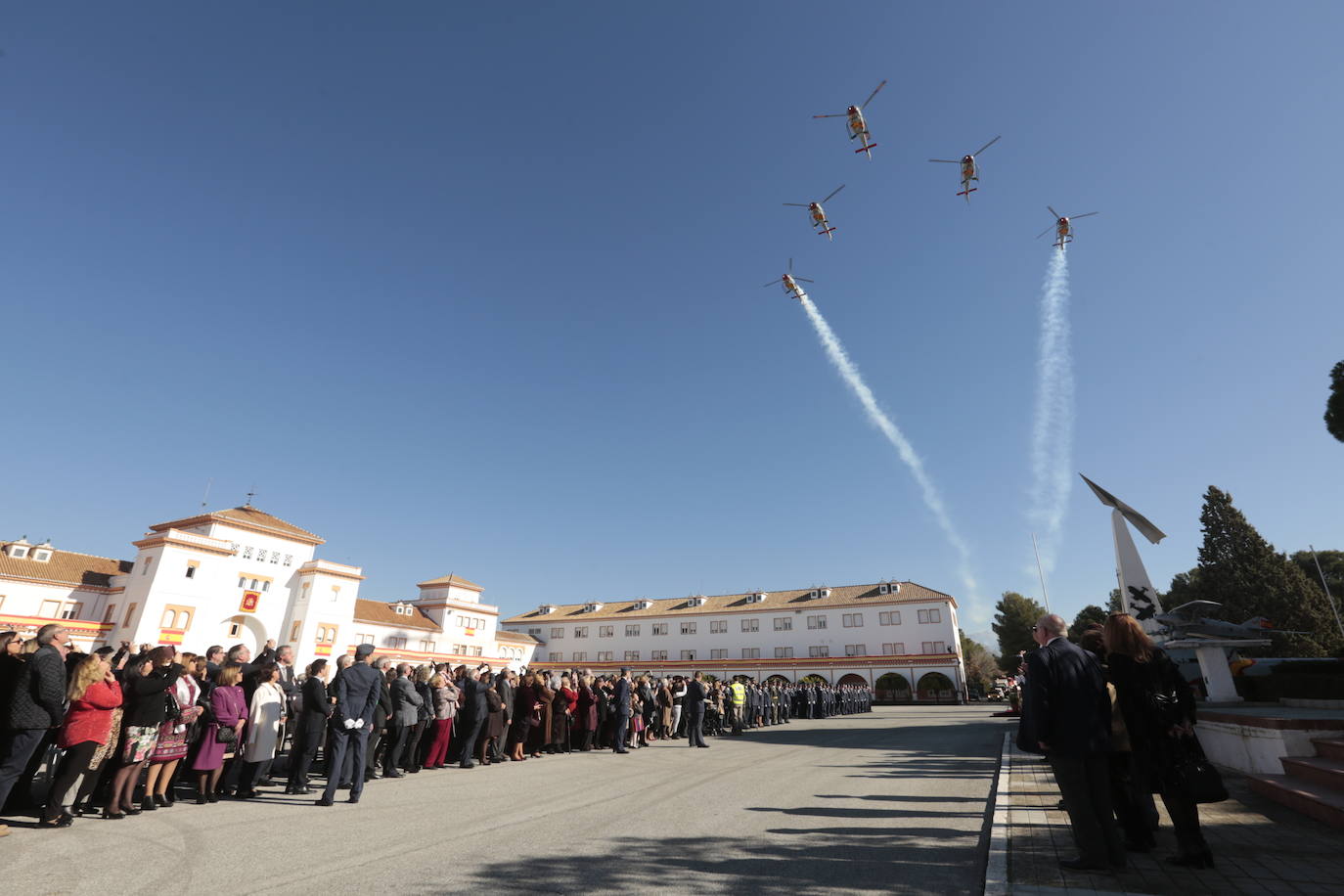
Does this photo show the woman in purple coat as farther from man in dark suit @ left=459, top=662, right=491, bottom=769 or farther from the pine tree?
the pine tree

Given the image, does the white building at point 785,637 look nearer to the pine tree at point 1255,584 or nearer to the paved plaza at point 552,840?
the pine tree at point 1255,584

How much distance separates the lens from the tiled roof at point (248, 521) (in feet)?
165

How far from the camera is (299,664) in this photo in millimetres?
50000

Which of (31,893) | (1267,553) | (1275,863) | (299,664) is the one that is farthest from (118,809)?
(1267,553)

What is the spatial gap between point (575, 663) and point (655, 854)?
70.9 m

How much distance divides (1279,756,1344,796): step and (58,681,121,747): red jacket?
12.4 metres

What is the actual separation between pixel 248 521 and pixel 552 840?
56962 millimetres

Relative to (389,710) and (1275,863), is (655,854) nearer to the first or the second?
(1275,863)

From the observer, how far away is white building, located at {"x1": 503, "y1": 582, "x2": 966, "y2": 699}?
56116 millimetres

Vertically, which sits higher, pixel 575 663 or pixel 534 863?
pixel 575 663

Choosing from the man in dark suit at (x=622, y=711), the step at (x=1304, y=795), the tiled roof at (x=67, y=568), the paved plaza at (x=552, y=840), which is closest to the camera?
the paved plaza at (x=552, y=840)

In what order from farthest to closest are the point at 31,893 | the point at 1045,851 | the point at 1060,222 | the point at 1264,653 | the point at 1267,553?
the point at 1267,553 < the point at 1264,653 < the point at 1060,222 < the point at 1045,851 < the point at 31,893

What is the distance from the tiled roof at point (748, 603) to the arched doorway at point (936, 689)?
7.12 meters

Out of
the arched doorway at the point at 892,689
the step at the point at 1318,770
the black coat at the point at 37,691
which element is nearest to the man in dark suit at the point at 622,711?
the black coat at the point at 37,691
